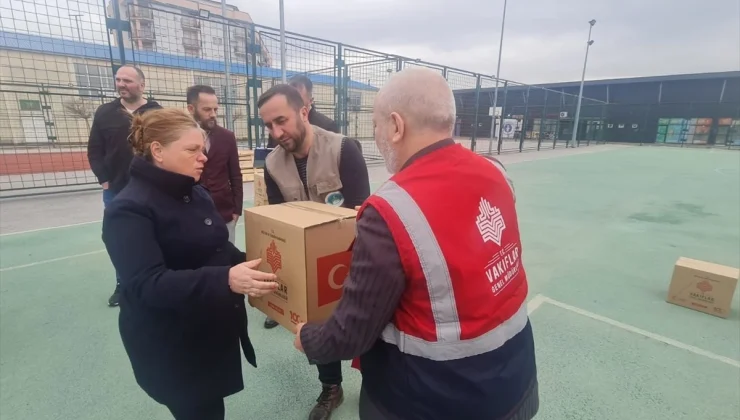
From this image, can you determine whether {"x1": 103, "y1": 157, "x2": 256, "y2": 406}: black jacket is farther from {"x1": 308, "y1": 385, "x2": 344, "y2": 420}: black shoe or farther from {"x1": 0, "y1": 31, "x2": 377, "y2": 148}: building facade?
{"x1": 0, "y1": 31, "x2": 377, "y2": 148}: building facade

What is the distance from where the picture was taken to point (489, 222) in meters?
0.90

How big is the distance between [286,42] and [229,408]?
25.6ft

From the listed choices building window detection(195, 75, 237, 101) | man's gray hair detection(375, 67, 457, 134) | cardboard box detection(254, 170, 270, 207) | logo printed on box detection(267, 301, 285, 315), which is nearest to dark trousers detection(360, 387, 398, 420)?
logo printed on box detection(267, 301, 285, 315)

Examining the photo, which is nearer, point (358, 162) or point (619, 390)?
point (358, 162)

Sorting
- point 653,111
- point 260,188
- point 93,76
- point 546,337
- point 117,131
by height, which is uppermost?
point 653,111

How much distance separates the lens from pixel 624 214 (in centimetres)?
611

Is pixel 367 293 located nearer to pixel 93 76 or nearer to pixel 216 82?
pixel 93 76

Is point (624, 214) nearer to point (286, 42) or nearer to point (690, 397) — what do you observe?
point (690, 397)

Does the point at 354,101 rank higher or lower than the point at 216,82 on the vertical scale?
lower

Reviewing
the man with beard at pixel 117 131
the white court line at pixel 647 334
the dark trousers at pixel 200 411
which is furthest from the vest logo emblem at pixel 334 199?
the white court line at pixel 647 334

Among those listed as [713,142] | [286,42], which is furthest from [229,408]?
[713,142]

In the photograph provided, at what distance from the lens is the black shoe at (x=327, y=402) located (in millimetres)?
1866

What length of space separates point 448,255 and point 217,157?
7.51 ft

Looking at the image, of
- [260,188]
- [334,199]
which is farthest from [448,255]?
[260,188]
